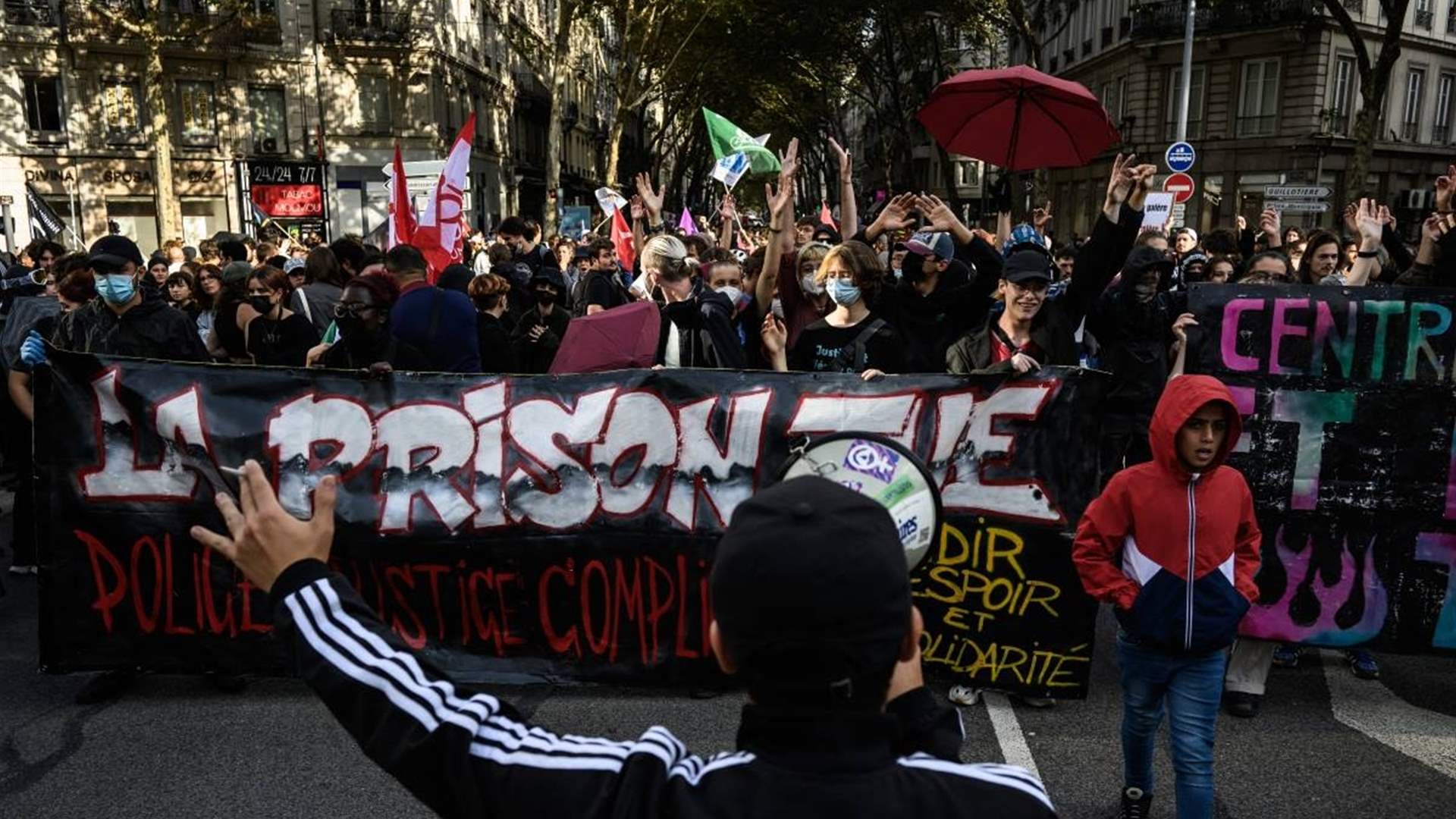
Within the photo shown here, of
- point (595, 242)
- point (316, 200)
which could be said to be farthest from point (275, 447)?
point (316, 200)

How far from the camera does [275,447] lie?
4379mm

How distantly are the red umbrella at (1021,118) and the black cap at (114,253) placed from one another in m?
5.33

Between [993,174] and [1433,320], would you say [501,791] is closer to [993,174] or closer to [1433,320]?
[1433,320]

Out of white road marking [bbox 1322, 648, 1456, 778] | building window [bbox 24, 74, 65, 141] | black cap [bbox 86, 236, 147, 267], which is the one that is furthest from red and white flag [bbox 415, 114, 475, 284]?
building window [bbox 24, 74, 65, 141]

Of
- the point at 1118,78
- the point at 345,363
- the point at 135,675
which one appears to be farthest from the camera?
the point at 1118,78

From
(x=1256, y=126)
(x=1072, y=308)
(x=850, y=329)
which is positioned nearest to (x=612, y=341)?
(x=850, y=329)

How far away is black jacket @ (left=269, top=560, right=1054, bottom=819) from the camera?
4.04ft

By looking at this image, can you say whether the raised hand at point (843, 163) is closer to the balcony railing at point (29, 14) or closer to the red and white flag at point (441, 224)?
the red and white flag at point (441, 224)

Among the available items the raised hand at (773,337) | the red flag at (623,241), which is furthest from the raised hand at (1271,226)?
the red flag at (623,241)

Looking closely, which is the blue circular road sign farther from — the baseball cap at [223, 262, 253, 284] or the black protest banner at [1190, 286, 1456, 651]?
the baseball cap at [223, 262, 253, 284]

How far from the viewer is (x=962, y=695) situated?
4531mm

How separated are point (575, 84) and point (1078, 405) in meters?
58.5

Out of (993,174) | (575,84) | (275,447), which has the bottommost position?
(275,447)

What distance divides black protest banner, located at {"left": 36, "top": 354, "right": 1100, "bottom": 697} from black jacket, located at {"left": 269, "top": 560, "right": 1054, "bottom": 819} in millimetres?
2883
